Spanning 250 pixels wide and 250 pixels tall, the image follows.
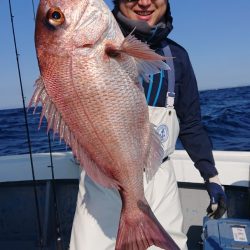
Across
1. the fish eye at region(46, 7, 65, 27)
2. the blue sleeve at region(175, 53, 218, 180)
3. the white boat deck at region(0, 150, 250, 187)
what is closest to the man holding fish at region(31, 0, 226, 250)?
the fish eye at region(46, 7, 65, 27)

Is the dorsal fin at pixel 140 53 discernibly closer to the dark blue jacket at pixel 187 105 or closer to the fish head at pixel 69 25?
the fish head at pixel 69 25

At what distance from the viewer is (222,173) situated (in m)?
3.47

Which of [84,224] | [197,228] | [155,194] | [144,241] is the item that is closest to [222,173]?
[197,228]

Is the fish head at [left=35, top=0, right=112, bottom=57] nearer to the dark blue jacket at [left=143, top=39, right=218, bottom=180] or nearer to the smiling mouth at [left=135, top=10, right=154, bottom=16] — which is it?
the smiling mouth at [left=135, top=10, right=154, bottom=16]

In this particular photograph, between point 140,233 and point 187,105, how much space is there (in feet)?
3.48

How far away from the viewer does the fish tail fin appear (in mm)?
1710

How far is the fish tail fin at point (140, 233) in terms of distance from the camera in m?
1.71

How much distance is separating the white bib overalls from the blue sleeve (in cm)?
13

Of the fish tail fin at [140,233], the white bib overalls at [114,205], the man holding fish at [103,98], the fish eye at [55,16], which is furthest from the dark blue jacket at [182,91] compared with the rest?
the fish tail fin at [140,233]

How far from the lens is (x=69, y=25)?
1.55m

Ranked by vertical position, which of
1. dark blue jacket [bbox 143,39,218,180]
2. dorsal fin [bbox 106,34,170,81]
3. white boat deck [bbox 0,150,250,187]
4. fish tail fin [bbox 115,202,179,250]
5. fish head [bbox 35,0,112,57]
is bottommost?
white boat deck [bbox 0,150,250,187]

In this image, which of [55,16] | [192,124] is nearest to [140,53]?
[55,16]

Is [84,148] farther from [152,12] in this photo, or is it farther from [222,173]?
[222,173]

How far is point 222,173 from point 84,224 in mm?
1726
